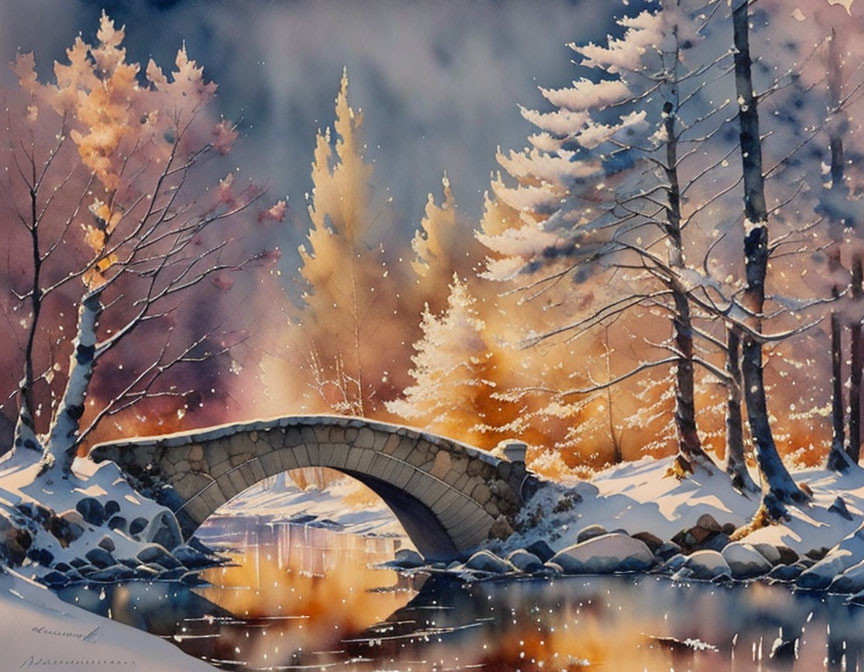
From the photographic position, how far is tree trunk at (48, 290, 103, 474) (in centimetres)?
1045

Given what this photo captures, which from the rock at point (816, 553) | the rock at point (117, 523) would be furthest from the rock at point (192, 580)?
the rock at point (816, 553)

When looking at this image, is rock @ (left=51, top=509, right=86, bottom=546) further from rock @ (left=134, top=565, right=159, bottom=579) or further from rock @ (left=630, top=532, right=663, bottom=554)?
rock @ (left=630, top=532, right=663, bottom=554)

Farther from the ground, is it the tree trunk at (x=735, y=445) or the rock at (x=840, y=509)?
the tree trunk at (x=735, y=445)

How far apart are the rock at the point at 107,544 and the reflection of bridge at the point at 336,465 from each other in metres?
0.82

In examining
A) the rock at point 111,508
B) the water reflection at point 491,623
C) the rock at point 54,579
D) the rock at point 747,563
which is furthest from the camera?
the rock at point 111,508

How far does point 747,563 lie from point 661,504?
1585mm

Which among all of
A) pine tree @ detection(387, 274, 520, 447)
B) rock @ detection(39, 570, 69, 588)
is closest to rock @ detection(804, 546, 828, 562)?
rock @ detection(39, 570, 69, 588)

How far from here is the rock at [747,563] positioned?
375 inches

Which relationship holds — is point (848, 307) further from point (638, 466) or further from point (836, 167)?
point (638, 466)

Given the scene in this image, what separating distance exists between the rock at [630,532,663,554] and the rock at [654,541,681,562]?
1.7 inches

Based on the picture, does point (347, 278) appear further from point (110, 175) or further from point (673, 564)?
point (673, 564)

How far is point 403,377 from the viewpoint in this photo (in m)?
18.8

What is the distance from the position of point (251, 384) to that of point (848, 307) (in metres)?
11.0
